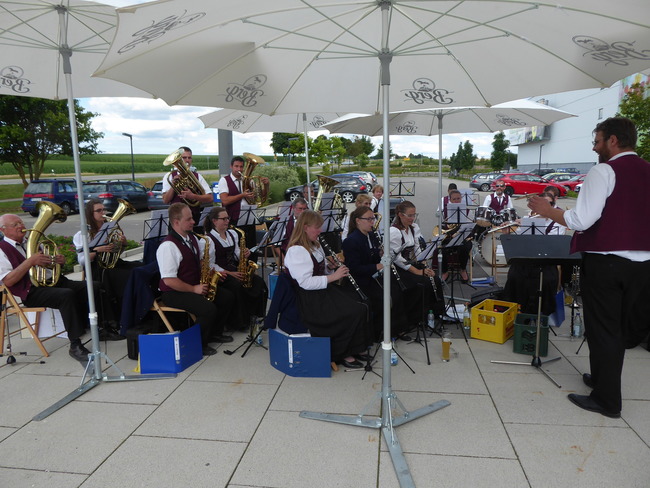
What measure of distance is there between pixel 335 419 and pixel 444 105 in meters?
2.79

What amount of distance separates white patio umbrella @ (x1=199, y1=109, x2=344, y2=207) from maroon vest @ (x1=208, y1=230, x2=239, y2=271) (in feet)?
8.63

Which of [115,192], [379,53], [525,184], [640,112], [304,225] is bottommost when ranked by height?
[304,225]

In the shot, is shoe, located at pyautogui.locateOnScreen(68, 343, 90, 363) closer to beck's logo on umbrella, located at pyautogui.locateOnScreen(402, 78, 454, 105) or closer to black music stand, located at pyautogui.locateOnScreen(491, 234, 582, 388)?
beck's logo on umbrella, located at pyautogui.locateOnScreen(402, 78, 454, 105)

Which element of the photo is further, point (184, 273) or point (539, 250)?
point (184, 273)

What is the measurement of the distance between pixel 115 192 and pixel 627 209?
71.2ft

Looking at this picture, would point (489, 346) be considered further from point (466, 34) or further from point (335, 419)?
point (466, 34)

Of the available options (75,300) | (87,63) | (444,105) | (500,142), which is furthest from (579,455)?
(500,142)

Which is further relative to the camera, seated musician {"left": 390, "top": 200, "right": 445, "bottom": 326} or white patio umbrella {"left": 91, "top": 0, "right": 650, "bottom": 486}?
seated musician {"left": 390, "top": 200, "right": 445, "bottom": 326}

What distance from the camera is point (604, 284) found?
3.32 meters

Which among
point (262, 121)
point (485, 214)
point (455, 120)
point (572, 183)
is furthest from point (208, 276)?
point (572, 183)

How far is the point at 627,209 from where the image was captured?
10.4 ft

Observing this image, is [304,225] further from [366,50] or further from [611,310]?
[611,310]

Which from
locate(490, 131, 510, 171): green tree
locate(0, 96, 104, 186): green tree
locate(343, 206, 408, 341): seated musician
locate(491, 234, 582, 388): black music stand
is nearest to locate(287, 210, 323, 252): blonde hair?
locate(343, 206, 408, 341): seated musician

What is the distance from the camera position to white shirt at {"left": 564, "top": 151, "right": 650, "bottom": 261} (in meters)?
3.20
